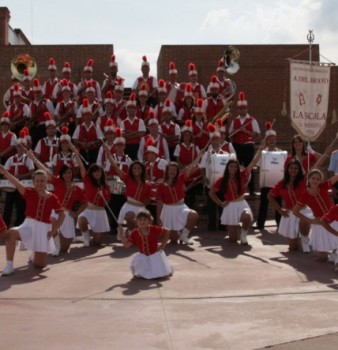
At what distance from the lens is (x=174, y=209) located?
10.9m

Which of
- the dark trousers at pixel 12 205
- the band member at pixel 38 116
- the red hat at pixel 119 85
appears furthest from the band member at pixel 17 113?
the dark trousers at pixel 12 205

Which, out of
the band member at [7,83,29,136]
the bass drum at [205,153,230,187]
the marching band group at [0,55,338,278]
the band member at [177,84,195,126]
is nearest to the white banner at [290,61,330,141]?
the marching band group at [0,55,338,278]

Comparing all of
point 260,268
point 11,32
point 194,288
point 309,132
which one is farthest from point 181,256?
point 11,32

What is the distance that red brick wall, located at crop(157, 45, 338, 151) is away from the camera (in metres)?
20.7

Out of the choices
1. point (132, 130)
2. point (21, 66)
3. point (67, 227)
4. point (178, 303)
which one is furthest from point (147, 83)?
point (178, 303)

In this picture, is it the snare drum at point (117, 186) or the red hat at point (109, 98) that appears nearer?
the snare drum at point (117, 186)

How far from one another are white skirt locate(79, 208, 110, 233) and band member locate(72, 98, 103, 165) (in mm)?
2679

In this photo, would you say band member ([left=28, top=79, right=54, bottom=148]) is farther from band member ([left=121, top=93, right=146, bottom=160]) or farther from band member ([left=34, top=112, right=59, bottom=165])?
band member ([left=121, top=93, right=146, bottom=160])

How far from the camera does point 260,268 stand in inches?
348

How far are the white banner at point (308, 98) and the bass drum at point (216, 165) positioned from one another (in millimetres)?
1311

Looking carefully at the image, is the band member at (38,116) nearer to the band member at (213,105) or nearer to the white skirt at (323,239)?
the band member at (213,105)

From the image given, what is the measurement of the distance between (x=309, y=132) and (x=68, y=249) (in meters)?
4.49

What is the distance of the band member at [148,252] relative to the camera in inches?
325

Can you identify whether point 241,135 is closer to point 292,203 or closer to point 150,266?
point 292,203
